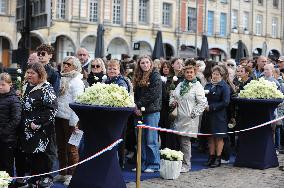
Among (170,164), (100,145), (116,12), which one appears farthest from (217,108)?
(116,12)

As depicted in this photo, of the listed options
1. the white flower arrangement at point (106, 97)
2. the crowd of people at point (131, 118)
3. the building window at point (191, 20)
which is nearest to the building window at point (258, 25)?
the building window at point (191, 20)

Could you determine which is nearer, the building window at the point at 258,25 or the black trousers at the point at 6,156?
the black trousers at the point at 6,156

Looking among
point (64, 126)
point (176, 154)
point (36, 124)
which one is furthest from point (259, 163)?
point (36, 124)

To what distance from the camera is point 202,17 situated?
4444 centimetres

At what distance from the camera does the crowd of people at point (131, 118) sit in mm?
6934

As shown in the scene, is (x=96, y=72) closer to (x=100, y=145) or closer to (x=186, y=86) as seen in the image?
(x=186, y=86)

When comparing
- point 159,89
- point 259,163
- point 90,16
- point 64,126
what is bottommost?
point 259,163

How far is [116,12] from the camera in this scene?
38281 mm

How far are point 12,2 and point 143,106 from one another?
26.2 metres

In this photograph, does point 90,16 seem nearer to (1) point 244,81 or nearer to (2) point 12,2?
(2) point 12,2

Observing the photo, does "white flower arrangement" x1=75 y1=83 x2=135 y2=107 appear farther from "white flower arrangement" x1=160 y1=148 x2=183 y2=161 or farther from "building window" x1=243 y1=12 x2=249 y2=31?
"building window" x1=243 y1=12 x2=249 y2=31

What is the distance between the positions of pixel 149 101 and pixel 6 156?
2595mm

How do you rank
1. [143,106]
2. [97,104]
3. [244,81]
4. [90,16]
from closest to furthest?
[97,104]
[143,106]
[244,81]
[90,16]

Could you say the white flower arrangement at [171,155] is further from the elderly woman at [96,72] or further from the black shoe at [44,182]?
the black shoe at [44,182]
